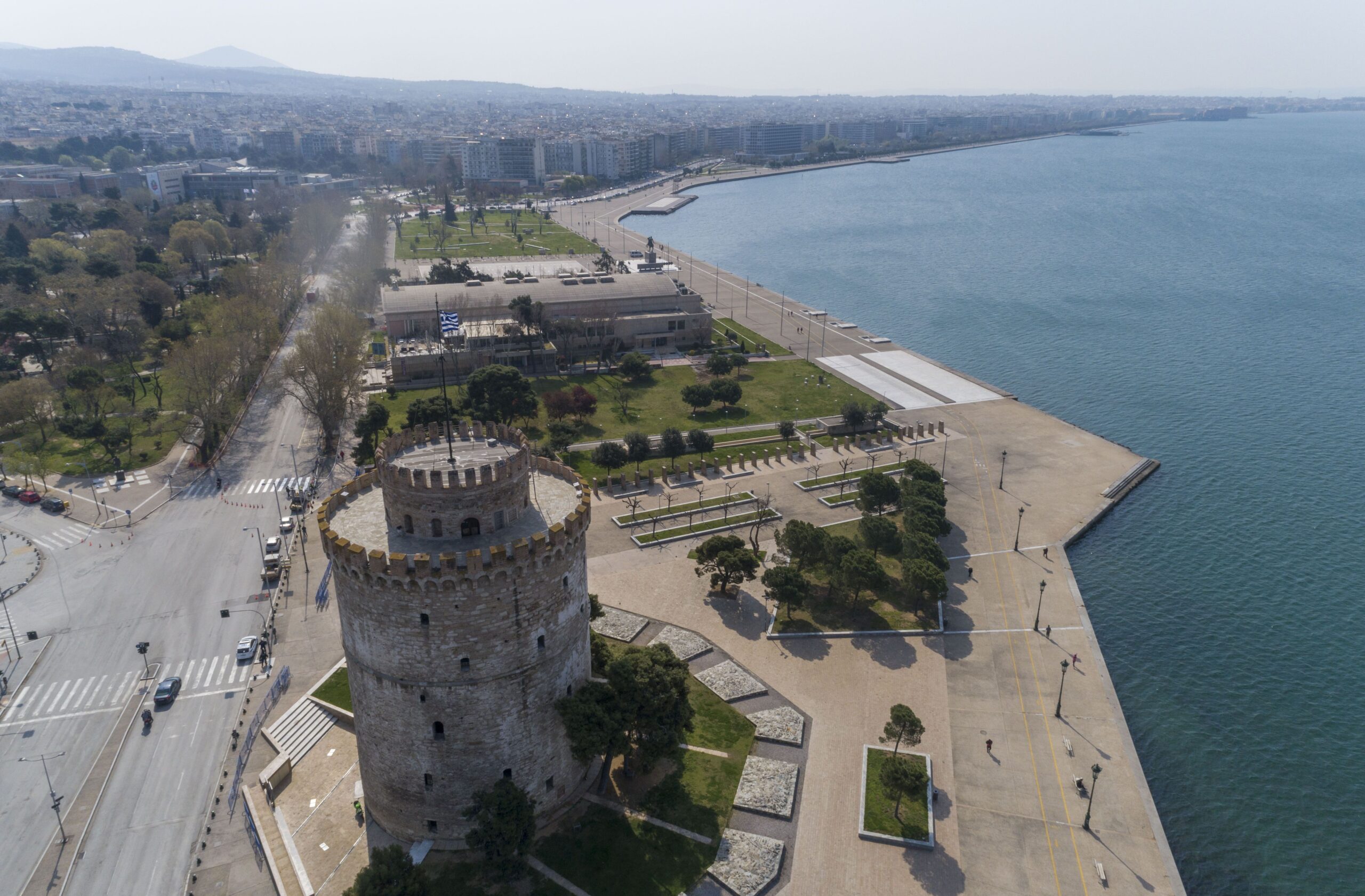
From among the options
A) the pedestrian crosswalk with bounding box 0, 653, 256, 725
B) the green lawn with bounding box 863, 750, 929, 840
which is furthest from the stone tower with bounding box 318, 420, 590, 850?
the pedestrian crosswalk with bounding box 0, 653, 256, 725

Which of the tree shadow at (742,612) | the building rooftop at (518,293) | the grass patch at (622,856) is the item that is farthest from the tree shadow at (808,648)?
the building rooftop at (518,293)

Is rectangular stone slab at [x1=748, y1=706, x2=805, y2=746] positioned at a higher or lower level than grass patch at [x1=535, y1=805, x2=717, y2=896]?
lower

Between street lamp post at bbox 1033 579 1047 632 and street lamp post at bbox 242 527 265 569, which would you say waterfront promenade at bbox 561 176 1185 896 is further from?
street lamp post at bbox 242 527 265 569

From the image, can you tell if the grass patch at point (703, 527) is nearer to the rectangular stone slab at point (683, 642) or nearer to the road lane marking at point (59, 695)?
the rectangular stone slab at point (683, 642)

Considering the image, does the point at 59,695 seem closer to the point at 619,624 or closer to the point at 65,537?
the point at 65,537

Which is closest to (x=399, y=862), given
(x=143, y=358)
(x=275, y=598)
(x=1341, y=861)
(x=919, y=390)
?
(x=275, y=598)
